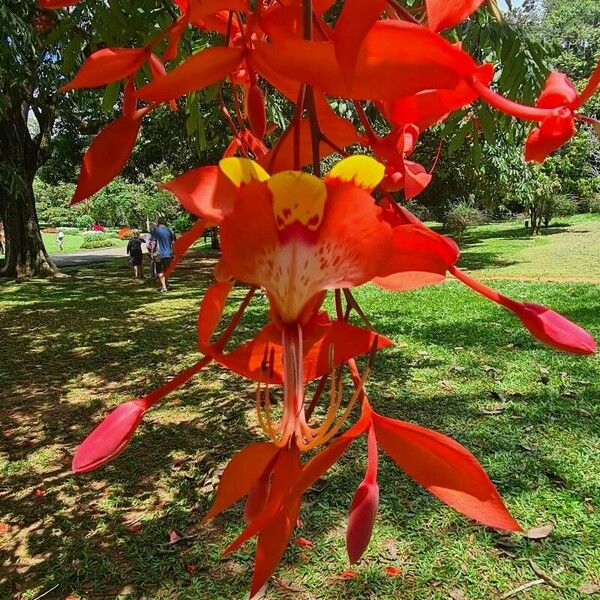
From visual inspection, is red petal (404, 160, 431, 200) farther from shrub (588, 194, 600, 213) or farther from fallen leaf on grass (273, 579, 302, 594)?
shrub (588, 194, 600, 213)

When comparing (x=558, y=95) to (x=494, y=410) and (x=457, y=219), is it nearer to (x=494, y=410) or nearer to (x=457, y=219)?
(x=494, y=410)

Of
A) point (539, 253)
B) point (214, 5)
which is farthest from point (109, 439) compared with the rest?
point (539, 253)

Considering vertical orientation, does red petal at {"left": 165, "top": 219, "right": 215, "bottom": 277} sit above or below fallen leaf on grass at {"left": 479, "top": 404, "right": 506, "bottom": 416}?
above

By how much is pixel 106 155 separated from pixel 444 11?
26cm

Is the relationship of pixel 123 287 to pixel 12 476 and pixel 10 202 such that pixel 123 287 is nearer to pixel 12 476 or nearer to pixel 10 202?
pixel 10 202

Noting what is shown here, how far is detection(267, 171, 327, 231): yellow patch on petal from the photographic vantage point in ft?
1.21

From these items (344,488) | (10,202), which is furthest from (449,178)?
(344,488)

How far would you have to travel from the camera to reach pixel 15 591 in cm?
233

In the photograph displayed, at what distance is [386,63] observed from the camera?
322 mm

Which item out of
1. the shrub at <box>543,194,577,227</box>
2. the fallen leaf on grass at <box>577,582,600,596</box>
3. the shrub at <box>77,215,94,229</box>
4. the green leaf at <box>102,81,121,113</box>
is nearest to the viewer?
the green leaf at <box>102,81,121,113</box>

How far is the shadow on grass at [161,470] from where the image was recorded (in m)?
2.43

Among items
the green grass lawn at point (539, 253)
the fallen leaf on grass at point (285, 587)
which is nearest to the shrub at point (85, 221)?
the green grass lawn at point (539, 253)

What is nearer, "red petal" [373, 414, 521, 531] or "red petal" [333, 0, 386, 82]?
"red petal" [333, 0, 386, 82]

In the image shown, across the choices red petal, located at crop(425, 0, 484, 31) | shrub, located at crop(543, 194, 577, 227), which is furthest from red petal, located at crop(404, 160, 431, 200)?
shrub, located at crop(543, 194, 577, 227)
